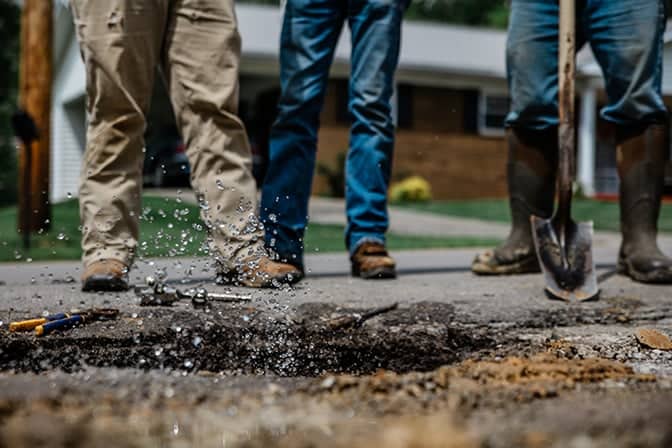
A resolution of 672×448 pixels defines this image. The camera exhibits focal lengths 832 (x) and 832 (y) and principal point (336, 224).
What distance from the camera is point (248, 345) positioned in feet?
6.92

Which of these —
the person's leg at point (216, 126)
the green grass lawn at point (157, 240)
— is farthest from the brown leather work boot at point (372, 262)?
the green grass lawn at point (157, 240)

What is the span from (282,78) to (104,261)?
44.3 inches

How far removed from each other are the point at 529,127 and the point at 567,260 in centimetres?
73

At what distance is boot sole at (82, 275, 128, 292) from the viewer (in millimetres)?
2885

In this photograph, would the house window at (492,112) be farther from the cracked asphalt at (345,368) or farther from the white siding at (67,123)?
the cracked asphalt at (345,368)

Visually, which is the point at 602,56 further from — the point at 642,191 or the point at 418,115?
the point at 418,115

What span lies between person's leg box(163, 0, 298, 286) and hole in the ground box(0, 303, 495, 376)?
62cm

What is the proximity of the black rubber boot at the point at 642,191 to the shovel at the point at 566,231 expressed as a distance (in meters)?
0.31

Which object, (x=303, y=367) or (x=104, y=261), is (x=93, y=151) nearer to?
→ (x=104, y=261)

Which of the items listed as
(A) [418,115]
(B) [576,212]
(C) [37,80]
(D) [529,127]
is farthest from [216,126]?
(A) [418,115]

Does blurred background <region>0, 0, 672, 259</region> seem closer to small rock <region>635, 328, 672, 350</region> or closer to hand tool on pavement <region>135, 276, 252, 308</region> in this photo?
hand tool on pavement <region>135, 276, 252, 308</region>

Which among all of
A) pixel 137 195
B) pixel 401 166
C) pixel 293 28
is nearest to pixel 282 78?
pixel 293 28

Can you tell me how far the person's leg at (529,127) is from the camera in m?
3.53

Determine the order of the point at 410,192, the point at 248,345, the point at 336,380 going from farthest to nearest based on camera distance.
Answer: the point at 410,192, the point at 248,345, the point at 336,380
